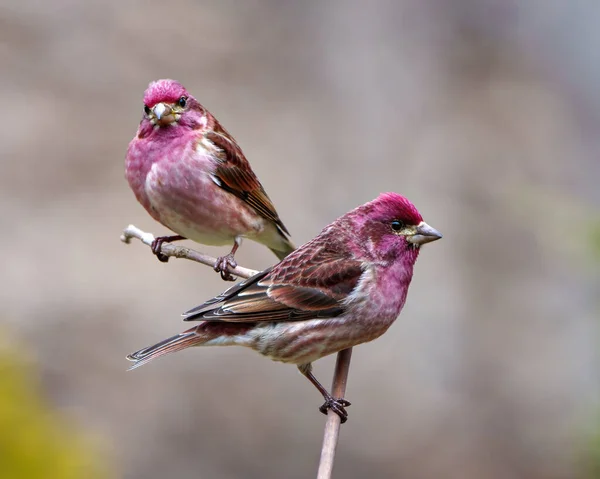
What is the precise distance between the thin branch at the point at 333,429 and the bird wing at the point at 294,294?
10.3 inches

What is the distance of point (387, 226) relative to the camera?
14.1ft

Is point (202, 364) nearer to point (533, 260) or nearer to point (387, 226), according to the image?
point (533, 260)

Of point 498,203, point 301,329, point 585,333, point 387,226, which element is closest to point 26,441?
point 301,329

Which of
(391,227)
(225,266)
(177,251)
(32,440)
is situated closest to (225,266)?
(225,266)

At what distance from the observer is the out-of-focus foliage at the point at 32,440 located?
2.99 metres

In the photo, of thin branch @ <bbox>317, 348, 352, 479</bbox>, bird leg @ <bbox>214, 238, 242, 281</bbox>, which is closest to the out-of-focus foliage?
thin branch @ <bbox>317, 348, 352, 479</bbox>

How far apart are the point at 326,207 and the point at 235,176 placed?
4.33 metres

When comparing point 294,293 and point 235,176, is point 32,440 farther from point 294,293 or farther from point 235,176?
point 235,176

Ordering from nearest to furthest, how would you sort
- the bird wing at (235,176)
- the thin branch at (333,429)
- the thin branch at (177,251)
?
the thin branch at (333,429), the thin branch at (177,251), the bird wing at (235,176)

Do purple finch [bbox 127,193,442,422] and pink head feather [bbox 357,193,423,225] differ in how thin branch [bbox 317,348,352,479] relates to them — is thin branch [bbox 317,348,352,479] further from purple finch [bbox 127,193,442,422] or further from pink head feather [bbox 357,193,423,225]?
pink head feather [bbox 357,193,423,225]

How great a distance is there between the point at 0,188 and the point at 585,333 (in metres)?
6.11

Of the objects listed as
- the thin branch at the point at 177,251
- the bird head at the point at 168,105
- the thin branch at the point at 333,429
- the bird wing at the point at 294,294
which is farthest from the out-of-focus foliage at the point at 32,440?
the bird head at the point at 168,105

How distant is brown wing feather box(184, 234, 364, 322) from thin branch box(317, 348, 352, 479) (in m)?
0.25

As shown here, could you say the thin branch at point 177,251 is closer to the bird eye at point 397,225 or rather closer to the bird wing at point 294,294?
the bird wing at point 294,294
